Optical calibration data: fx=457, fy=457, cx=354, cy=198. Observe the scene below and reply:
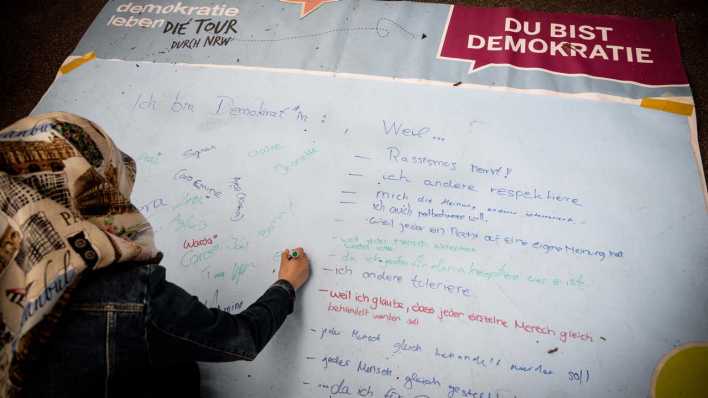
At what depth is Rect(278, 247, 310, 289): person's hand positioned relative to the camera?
114cm

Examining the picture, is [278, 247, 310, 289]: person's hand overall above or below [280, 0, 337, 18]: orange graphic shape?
below

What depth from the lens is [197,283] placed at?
1.22 metres

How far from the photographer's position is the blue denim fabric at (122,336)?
0.70m

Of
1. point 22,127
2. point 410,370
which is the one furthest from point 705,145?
point 22,127

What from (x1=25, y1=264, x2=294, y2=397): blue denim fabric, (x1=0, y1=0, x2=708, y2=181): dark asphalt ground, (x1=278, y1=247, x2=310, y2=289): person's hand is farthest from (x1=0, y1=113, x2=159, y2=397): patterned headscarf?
(x1=0, y1=0, x2=708, y2=181): dark asphalt ground

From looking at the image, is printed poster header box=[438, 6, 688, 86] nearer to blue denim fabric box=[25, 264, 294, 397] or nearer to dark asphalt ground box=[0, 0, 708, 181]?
dark asphalt ground box=[0, 0, 708, 181]

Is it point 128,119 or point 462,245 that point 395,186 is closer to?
point 462,245

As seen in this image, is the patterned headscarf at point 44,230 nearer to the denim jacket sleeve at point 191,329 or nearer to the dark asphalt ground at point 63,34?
the denim jacket sleeve at point 191,329

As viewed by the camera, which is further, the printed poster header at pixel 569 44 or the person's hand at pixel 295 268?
the printed poster header at pixel 569 44

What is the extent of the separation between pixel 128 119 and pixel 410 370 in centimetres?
113

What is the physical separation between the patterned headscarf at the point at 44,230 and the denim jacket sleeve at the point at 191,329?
0.08 m

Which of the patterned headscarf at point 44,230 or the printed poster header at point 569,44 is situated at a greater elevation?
the printed poster header at point 569,44

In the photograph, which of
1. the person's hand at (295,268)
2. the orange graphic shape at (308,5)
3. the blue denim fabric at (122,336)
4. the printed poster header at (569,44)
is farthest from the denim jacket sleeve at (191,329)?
the orange graphic shape at (308,5)

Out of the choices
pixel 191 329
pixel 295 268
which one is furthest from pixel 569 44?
pixel 191 329
